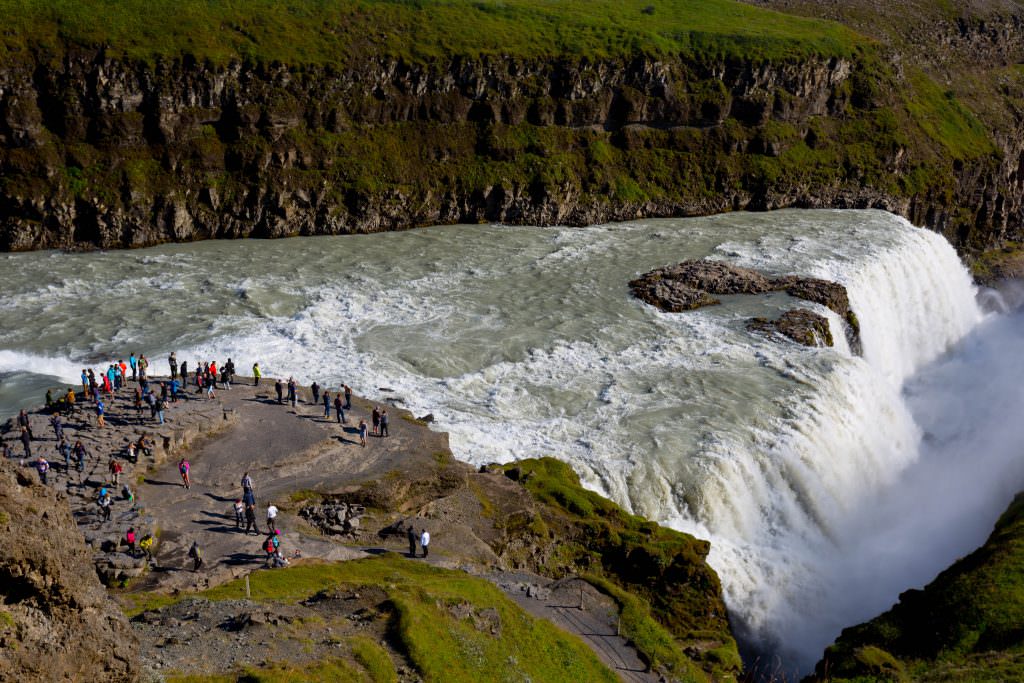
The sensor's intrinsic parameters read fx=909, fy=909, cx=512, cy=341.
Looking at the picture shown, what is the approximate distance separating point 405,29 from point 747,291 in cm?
5031

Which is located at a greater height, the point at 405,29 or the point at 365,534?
the point at 405,29

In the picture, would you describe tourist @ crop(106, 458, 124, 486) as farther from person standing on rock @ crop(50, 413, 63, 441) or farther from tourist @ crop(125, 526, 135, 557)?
tourist @ crop(125, 526, 135, 557)

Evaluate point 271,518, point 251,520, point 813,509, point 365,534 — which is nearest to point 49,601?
point 271,518

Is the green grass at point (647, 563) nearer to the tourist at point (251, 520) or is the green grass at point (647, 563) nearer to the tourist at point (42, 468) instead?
the tourist at point (251, 520)

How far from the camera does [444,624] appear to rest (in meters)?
26.5

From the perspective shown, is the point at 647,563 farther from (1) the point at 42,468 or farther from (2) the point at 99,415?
(2) the point at 99,415

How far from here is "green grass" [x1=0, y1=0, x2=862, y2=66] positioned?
80812 millimetres

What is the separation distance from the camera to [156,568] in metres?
28.6

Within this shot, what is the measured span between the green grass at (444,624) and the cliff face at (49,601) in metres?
7.33

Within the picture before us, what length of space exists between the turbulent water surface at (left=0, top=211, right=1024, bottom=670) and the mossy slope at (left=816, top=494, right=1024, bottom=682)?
17.8 feet

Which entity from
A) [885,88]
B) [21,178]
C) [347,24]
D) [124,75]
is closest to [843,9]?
[885,88]

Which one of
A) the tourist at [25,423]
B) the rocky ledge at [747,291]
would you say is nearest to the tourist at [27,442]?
the tourist at [25,423]

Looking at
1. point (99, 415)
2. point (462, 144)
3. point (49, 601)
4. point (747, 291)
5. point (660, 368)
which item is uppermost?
point (49, 601)

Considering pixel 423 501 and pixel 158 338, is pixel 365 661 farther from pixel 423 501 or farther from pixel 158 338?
pixel 158 338
